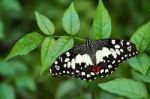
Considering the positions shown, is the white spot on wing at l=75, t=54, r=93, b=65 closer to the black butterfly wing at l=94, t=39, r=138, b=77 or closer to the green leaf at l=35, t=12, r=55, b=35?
the black butterfly wing at l=94, t=39, r=138, b=77

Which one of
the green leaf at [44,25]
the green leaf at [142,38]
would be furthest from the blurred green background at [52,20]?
the green leaf at [142,38]

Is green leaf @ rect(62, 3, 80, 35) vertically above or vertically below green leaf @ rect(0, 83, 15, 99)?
above

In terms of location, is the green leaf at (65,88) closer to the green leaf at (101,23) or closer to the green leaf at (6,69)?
the green leaf at (6,69)

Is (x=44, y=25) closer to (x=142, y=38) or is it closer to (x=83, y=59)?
(x=83, y=59)

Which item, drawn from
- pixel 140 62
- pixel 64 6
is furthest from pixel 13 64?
pixel 140 62

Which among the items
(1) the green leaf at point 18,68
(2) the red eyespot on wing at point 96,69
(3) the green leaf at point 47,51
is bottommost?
(1) the green leaf at point 18,68

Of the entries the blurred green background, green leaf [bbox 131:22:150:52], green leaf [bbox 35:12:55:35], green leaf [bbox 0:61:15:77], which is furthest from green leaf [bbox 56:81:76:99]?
green leaf [bbox 131:22:150:52]

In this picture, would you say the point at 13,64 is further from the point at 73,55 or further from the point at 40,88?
the point at 73,55
